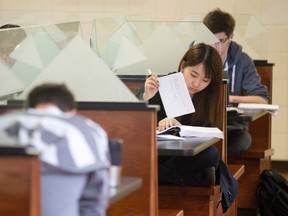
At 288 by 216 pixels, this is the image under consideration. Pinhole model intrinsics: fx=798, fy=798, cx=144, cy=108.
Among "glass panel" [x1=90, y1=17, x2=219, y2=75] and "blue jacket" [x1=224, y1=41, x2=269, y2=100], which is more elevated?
"glass panel" [x1=90, y1=17, x2=219, y2=75]

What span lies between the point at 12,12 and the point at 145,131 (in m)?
5.19

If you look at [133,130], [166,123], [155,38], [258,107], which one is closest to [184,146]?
[133,130]

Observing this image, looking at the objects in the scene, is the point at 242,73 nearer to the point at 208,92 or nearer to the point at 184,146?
the point at 208,92

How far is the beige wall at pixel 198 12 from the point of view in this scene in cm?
827

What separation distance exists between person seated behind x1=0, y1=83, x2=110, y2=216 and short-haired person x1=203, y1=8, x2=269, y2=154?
4002 mm

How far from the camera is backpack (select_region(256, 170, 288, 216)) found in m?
5.96

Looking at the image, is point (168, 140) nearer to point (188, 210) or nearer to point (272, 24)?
point (188, 210)

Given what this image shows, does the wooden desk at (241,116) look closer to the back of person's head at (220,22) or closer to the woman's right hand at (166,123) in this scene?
the back of person's head at (220,22)

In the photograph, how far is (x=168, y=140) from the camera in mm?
4113

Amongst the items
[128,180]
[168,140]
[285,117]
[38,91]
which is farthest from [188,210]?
[285,117]

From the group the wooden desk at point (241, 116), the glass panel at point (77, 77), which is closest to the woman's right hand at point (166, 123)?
the glass panel at point (77, 77)

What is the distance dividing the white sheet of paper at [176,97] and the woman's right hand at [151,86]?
2.5 inches

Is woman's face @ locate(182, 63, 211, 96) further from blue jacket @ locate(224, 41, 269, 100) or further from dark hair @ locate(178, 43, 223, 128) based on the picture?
blue jacket @ locate(224, 41, 269, 100)

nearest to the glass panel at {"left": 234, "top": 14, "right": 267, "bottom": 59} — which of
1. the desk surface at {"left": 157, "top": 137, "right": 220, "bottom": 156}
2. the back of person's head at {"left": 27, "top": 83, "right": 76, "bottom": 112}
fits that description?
the desk surface at {"left": 157, "top": 137, "right": 220, "bottom": 156}
